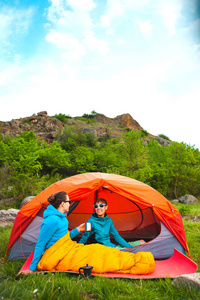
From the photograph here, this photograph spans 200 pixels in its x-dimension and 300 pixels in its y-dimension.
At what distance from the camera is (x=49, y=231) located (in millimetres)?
2852

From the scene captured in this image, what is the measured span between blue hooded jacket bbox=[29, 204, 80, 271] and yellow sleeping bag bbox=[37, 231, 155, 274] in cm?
6

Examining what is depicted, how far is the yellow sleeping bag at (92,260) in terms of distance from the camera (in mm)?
2865

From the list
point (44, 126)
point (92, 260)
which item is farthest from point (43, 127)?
point (92, 260)

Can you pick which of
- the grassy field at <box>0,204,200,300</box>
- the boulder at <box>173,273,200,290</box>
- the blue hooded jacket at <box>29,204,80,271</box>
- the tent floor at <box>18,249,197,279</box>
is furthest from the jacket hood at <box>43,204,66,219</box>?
the boulder at <box>173,273,200,290</box>

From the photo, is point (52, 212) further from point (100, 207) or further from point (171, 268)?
point (171, 268)

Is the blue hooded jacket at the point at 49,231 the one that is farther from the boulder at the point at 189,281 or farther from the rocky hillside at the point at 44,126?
the rocky hillside at the point at 44,126

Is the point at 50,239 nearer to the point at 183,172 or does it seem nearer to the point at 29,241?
the point at 29,241

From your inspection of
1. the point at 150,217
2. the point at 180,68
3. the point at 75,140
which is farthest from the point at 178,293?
the point at 75,140

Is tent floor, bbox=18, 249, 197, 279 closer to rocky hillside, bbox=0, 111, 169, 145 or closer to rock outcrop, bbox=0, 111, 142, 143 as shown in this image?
rocky hillside, bbox=0, 111, 169, 145

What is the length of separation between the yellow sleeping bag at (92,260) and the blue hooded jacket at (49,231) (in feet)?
0.19

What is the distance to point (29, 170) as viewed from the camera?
37.0 ft

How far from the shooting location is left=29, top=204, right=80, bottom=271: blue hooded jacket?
2.83m

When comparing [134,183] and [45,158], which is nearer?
[134,183]

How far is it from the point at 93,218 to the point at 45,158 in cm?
1185
